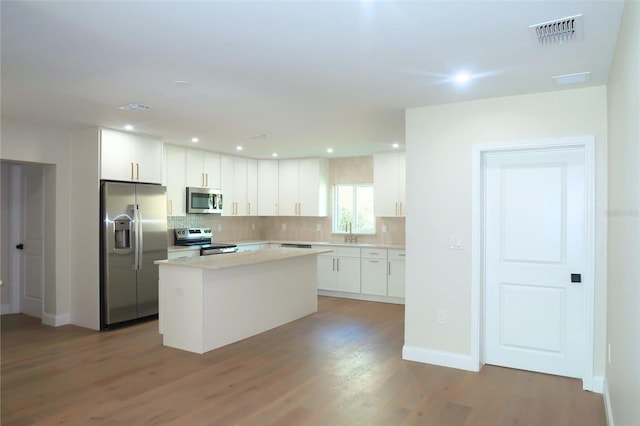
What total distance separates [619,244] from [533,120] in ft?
5.05

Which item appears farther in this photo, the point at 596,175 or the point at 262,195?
the point at 262,195

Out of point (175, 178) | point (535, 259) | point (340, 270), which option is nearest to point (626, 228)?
point (535, 259)

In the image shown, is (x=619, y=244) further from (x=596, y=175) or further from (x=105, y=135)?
(x=105, y=135)

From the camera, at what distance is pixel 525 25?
2.42 m

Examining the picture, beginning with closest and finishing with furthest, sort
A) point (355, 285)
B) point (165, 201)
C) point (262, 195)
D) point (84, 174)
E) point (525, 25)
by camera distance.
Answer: point (525, 25), point (84, 174), point (165, 201), point (355, 285), point (262, 195)

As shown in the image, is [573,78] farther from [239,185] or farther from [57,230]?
[57,230]

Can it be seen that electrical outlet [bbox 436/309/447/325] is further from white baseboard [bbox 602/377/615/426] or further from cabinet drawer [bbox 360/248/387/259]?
cabinet drawer [bbox 360/248/387/259]

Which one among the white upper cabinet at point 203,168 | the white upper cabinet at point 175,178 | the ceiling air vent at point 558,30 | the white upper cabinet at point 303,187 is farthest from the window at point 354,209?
the ceiling air vent at point 558,30

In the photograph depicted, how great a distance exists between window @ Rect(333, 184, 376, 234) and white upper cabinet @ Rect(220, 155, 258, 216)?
1.52 meters

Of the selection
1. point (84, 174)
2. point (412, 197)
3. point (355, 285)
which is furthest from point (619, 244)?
point (84, 174)

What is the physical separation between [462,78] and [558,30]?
0.91 meters

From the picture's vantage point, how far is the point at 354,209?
26.4 feet

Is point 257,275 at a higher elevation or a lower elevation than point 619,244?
lower

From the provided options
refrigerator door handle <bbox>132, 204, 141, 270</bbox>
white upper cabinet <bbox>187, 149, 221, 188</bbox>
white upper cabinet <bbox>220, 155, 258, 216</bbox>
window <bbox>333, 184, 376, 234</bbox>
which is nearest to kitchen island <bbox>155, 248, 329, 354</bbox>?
refrigerator door handle <bbox>132, 204, 141, 270</bbox>
